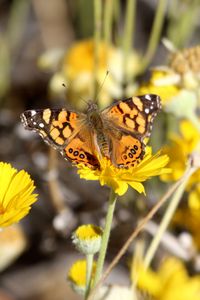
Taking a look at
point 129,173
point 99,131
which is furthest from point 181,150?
point 129,173

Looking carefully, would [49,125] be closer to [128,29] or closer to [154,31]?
[128,29]

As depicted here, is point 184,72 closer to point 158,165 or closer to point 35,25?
point 158,165

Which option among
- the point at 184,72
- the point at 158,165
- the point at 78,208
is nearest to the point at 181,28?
the point at 184,72

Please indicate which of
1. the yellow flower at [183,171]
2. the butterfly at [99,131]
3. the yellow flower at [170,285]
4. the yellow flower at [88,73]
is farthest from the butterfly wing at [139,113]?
the yellow flower at [88,73]

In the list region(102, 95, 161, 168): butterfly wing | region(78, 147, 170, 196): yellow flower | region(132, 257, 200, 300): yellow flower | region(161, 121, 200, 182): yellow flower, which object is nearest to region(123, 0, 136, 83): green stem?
region(161, 121, 200, 182): yellow flower

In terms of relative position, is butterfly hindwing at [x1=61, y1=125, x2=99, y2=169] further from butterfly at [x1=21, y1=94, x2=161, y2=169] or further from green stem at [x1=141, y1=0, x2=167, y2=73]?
green stem at [x1=141, y1=0, x2=167, y2=73]

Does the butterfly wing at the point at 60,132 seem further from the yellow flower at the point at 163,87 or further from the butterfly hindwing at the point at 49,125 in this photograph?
the yellow flower at the point at 163,87

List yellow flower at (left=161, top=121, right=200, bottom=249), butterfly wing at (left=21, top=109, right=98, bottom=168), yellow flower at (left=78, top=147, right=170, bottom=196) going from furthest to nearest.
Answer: yellow flower at (left=161, top=121, right=200, bottom=249) < butterfly wing at (left=21, top=109, right=98, bottom=168) < yellow flower at (left=78, top=147, right=170, bottom=196)

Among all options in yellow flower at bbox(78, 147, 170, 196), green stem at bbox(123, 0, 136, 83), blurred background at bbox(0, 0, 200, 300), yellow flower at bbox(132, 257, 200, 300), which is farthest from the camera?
blurred background at bbox(0, 0, 200, 300)
